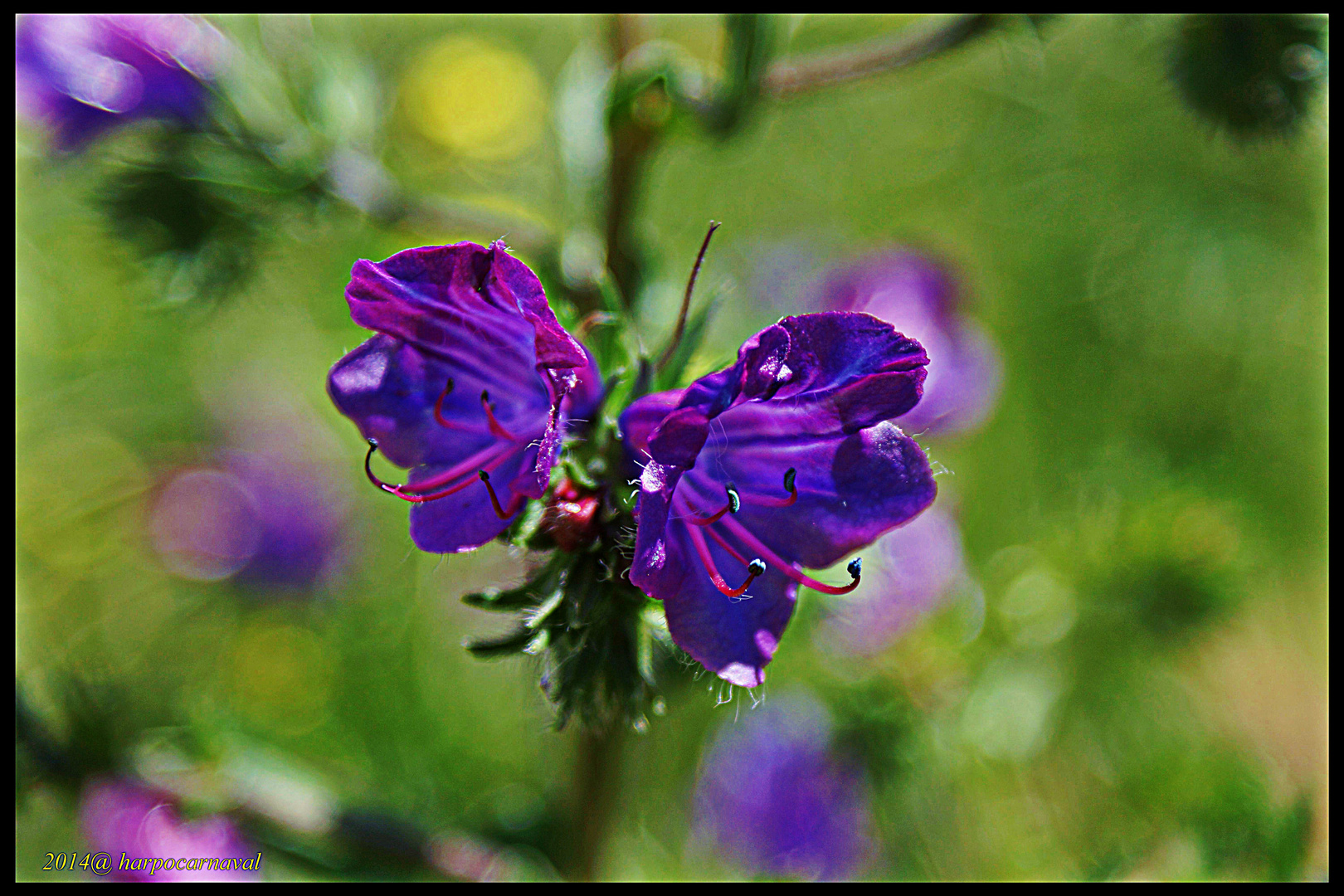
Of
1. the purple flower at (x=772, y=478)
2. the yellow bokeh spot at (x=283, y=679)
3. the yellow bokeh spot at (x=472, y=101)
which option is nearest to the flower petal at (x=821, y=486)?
the purple flower at (x=772, y=478)

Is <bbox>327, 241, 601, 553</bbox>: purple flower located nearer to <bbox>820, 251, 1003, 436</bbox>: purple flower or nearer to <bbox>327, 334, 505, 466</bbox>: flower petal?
<bbox>327, 334, 505, 466</bbox>: flower petal

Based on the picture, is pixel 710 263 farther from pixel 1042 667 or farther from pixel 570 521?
pixel 570 521

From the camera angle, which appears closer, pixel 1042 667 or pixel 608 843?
pixel 608 843

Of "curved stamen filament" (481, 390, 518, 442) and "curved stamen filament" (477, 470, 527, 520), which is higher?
"curved stamen filament" (481, 390, 518, 442)

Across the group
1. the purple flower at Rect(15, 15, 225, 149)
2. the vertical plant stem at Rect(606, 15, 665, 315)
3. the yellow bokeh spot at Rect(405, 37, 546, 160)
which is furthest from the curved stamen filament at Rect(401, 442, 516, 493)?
the yellow bokeh spot at Rect(405, 37, 546, 160)

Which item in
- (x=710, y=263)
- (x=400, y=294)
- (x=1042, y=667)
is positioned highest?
(x=710, y=263)

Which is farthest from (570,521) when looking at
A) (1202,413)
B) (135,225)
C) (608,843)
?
(1202,413)

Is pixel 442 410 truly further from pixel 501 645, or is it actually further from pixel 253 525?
pixel 253 525

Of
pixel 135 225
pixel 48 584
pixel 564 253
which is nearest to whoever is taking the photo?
pixel 564 253
